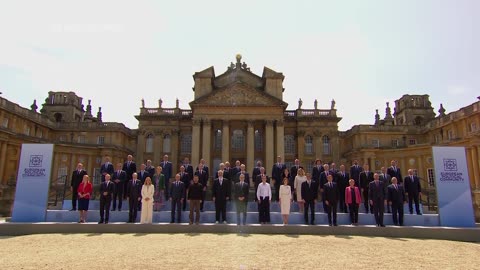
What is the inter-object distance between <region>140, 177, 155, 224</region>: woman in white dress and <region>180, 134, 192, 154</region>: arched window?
28378mm

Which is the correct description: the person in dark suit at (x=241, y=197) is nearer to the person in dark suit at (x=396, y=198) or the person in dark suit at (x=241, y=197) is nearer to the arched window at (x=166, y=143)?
the person in dark suit at (x=396, y=198)

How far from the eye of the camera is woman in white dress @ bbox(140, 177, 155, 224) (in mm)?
11672

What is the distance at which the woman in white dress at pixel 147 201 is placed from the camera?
38.3ft

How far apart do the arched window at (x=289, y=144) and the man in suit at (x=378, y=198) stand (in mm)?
28080

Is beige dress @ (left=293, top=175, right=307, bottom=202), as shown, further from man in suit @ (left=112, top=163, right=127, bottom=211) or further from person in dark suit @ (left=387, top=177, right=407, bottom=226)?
man in suit @ (left=112, top=163, right=127, bottom=211)

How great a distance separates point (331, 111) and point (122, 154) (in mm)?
26905

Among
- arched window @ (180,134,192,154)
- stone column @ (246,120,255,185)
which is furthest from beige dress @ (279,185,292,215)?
arched window @ (180,134,192,154)

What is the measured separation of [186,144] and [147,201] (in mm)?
28748

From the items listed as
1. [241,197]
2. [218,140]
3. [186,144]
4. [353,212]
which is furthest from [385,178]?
[186,144]

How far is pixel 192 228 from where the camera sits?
1124 centimetres

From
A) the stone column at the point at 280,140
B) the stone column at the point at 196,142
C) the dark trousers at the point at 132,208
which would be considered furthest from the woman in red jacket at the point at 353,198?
the stone column at the point at 196,142

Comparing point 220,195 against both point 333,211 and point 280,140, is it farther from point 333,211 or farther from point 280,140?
point 280,140

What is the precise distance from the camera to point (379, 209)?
37.6 feet

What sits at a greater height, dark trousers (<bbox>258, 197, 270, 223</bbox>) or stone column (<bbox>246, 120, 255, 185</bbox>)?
stone column (<bbox>246, 120, 255, 185</bbox>)
